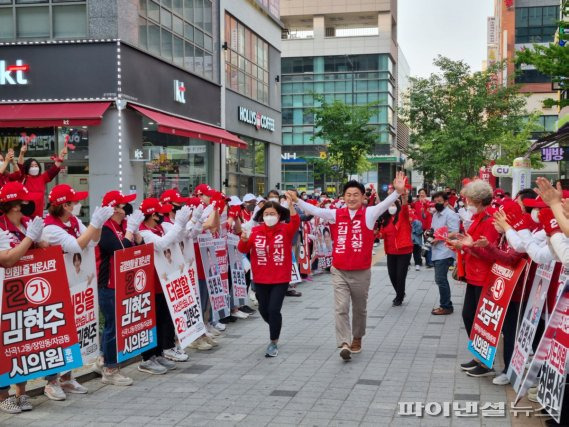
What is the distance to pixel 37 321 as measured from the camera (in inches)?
229

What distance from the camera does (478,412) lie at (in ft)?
18.6

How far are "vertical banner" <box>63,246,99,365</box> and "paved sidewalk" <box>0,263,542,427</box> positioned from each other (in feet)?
1.54

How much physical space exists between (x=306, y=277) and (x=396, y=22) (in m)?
66.5

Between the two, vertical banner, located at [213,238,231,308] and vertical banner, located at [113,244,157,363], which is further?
vertical banner, located at [213,238,231,308]

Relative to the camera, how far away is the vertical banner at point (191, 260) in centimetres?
804

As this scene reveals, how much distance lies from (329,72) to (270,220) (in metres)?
64.3

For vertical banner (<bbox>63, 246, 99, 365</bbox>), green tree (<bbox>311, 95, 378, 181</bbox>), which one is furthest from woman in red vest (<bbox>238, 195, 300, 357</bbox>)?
green tree (<bbox>311, 95, 378, 181</bbox>)

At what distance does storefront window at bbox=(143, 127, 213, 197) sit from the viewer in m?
20.8

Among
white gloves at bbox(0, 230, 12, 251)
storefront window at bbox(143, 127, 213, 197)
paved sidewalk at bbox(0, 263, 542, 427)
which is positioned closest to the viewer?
white gloves at bbox(0, 230, 12, 251)

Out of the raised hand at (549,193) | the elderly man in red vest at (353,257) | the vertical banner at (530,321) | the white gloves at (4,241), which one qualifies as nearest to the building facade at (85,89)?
the elderly man in red vest at (353,257)

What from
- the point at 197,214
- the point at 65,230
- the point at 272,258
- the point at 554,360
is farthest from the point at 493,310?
the point at 65,230

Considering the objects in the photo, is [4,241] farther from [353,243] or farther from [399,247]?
[399,247]

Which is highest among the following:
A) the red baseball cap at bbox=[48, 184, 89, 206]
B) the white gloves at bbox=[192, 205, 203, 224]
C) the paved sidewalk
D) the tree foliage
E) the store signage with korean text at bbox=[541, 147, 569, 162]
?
the tree foliage

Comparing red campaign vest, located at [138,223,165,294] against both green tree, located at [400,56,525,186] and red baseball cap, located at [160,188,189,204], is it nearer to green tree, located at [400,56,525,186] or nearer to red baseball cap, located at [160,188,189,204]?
red baseball cap, located at [160,188,189,204]
